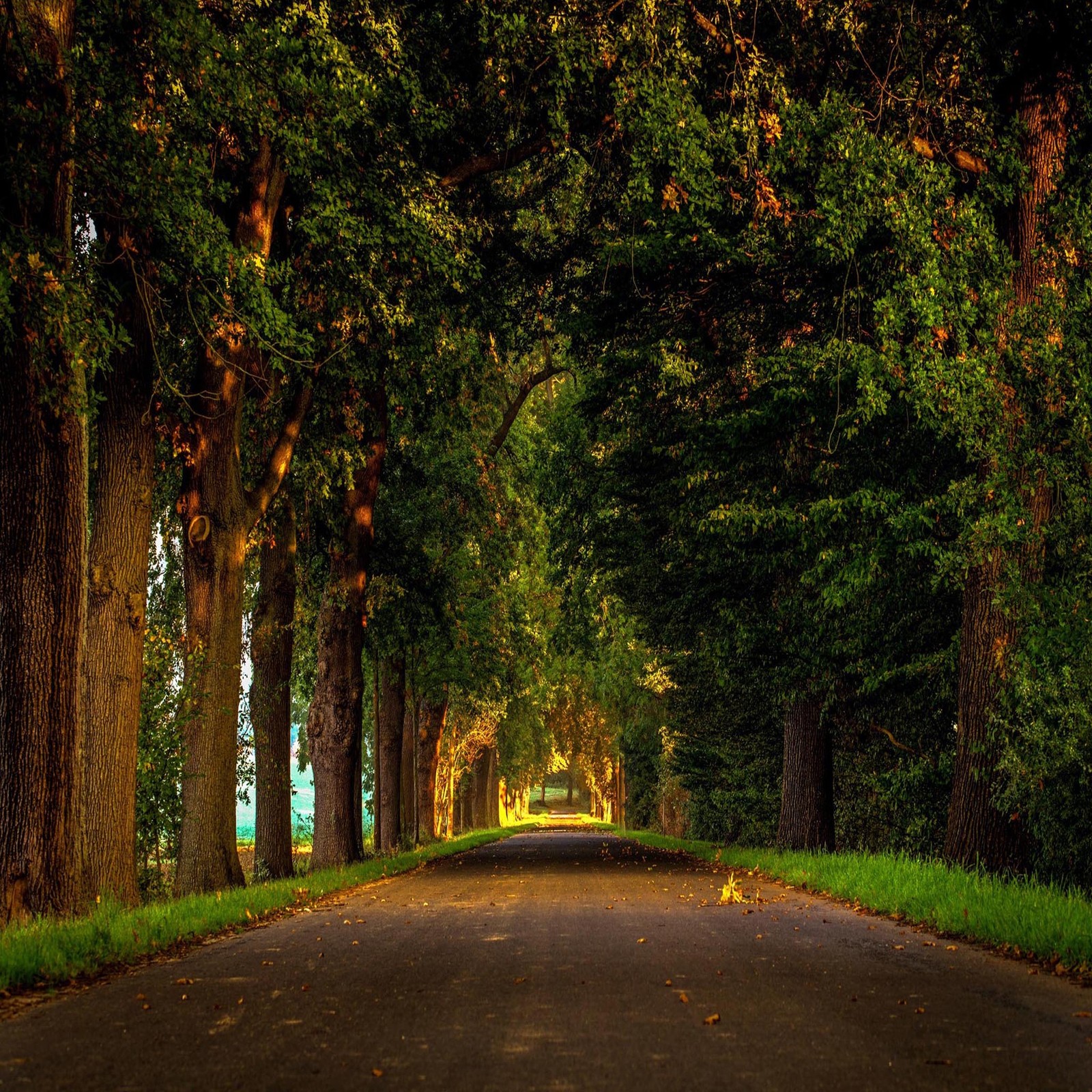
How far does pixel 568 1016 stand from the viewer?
626 centimetres

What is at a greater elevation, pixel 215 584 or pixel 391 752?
pixel 215 584

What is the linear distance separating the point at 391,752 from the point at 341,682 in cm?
928

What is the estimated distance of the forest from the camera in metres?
10.0

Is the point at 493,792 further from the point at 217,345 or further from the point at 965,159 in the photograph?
the point at 965,159

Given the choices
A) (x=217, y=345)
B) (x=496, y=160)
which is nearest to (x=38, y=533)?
(x=217, y=345)

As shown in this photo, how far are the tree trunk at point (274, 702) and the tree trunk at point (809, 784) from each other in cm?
906

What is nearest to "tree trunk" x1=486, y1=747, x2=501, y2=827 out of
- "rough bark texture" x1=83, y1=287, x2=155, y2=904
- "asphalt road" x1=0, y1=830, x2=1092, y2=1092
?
"rough bark texture" x1=83, y1=287, x2=155, y2=904

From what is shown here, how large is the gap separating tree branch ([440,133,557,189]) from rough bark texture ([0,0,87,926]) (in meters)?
5.71

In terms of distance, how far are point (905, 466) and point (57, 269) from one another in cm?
1144

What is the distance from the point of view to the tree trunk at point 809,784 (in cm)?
2102

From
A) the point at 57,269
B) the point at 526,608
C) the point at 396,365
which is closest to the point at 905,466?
the point at 396,365

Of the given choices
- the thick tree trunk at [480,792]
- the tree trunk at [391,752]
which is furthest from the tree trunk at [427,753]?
the thick tree trunk at [480,792]

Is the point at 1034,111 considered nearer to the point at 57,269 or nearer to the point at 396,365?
the point at 396,365

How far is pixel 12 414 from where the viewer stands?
31.6ft
